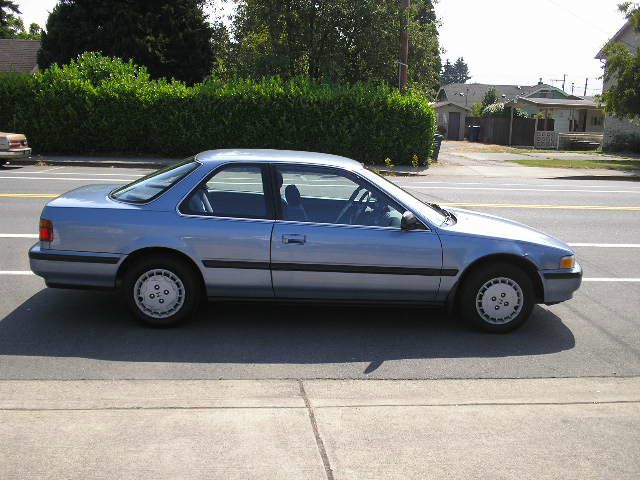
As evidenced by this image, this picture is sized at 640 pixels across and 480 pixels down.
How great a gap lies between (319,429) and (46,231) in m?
3.08

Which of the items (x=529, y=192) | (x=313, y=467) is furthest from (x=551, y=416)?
(x=529, y=192)

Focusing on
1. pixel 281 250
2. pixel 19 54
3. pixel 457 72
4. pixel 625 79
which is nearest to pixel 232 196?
pixel 281 250

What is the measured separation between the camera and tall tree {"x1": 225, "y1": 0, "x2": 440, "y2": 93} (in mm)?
29578

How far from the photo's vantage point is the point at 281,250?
5.67m

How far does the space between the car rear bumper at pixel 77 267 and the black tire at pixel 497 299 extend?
9.70ft

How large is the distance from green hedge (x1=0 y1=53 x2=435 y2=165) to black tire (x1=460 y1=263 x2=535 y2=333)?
17856 mm

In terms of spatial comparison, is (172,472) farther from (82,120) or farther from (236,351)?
(82,120)

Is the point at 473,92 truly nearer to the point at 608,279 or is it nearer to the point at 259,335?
the point at 608,279

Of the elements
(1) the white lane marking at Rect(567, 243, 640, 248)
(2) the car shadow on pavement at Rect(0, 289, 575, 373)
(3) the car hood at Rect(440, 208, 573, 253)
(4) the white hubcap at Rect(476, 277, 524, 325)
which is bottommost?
(1) the white lane marking at Rect(567, 243, 640, 248)

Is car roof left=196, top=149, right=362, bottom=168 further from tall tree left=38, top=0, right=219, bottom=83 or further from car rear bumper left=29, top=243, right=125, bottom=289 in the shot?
tall tree left=38, top=0, right=219, bottom=83

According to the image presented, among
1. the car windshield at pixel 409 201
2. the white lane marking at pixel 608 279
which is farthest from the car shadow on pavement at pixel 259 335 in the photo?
the white lane marking at pixel 608 279

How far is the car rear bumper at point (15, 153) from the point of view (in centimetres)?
1862

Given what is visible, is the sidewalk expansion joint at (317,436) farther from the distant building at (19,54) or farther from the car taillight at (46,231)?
the distant building at (19,54)

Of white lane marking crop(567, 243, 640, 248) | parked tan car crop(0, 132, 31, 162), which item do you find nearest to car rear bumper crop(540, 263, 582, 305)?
white lane marking crop(567, 243, 640, 248)
